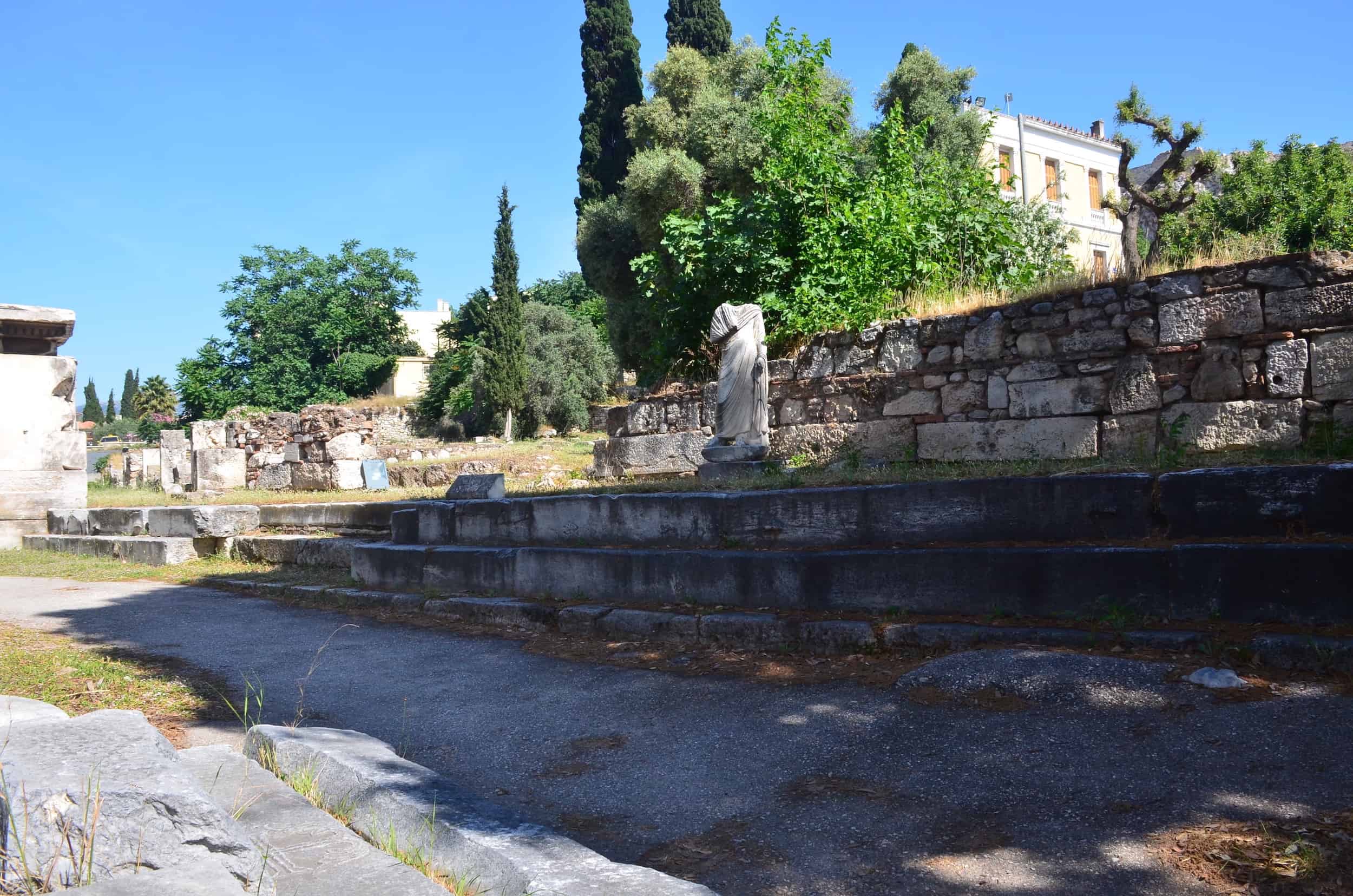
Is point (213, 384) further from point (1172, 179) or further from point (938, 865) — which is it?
point (938, 865)

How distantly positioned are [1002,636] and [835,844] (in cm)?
225

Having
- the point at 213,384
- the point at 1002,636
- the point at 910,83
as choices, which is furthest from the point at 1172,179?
the point at 213,384

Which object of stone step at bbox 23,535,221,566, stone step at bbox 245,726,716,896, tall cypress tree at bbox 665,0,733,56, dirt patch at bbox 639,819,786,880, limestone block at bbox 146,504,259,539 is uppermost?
tall cypress tree at bbox 665,0,733,56

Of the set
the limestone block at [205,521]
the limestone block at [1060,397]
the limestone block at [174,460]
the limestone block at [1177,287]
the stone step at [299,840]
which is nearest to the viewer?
the stone step at [299,840]

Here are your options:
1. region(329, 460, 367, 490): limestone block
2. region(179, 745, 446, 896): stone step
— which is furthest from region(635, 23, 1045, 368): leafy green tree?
region(179, 745, 446, 896): stone step

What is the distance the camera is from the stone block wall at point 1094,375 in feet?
24.6

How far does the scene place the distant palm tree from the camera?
6519cm

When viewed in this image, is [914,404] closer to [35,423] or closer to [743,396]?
[743,396]

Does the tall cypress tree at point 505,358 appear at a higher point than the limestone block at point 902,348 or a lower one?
higher

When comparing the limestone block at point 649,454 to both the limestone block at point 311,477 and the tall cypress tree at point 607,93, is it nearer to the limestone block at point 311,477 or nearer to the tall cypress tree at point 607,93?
the limestone block at point 311,477

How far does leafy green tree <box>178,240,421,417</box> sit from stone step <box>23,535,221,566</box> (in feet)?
96.2

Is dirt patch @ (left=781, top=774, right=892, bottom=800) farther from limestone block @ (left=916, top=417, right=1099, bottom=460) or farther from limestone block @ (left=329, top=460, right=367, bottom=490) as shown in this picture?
limestone block @ (left=329, top=460, right=367, bottom=490)

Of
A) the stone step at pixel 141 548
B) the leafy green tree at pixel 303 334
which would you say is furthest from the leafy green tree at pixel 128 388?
the stone step at pixel 141 548

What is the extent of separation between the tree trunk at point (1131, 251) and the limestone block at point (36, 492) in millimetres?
15587
